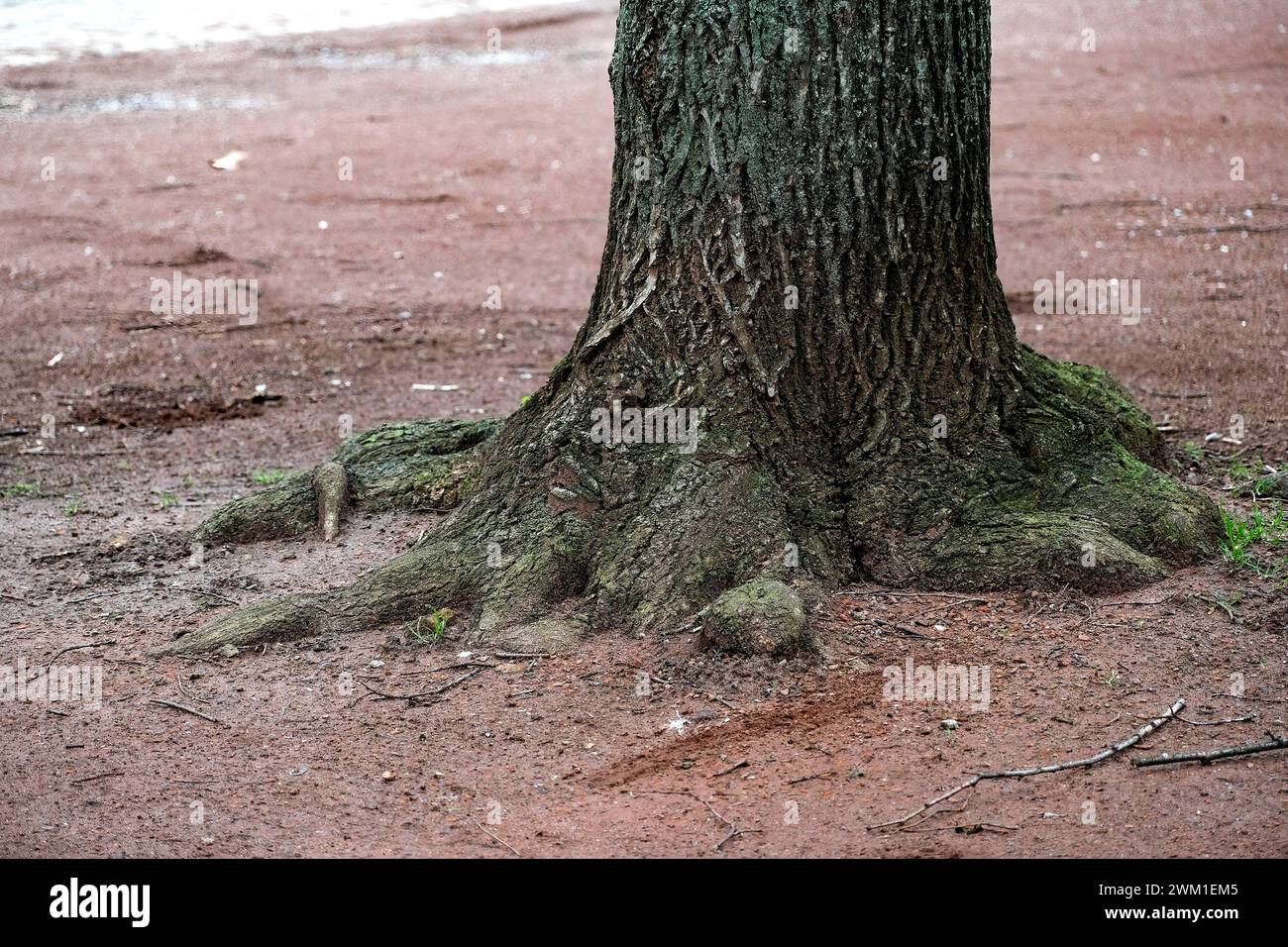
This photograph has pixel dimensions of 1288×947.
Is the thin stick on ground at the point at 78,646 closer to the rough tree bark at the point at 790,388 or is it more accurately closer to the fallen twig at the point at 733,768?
the rough tree bark at the point at 790,388

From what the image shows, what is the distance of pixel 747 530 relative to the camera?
3945mm

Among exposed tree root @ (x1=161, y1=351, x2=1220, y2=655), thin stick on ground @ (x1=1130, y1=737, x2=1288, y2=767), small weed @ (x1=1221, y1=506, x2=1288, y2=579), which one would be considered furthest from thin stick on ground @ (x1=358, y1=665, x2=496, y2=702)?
small weed @ (x1=1221, y1=506, x2=1288, y2=579)

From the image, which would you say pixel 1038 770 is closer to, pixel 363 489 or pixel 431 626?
pixel 431 626

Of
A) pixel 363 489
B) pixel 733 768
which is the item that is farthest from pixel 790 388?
pixel 363 489

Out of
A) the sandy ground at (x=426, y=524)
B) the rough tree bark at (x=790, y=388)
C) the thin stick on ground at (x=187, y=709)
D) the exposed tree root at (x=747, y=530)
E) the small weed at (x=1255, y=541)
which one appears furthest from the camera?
the small weed at (x=1255, y=541)

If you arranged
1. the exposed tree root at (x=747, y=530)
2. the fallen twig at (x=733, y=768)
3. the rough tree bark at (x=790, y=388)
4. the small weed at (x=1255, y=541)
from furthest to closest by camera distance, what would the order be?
the small weed at (x=1255, y=541), the exposed tree root at (x=747, y=530), the rough tree bark at (x=790, y=388), the fallen twig at (x=733, y=768)

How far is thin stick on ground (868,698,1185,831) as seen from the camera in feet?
10.2

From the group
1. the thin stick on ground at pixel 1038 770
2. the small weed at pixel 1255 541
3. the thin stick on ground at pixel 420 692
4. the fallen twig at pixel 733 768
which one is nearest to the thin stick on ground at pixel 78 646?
the thin stick on ground at pixel 420 692

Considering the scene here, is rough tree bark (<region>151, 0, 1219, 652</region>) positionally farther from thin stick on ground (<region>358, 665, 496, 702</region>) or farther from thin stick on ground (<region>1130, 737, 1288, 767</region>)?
thin stick on ground (<region>1130, 737, 1288, 767</region>)

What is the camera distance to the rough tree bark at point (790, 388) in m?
3.83

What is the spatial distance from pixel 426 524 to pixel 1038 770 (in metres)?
2.34

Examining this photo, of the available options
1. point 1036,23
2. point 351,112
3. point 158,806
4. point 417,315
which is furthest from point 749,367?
point 1036,23

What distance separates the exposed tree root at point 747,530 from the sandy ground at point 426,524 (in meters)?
0.13

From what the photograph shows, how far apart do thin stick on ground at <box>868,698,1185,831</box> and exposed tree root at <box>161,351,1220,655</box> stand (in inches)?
26.6
